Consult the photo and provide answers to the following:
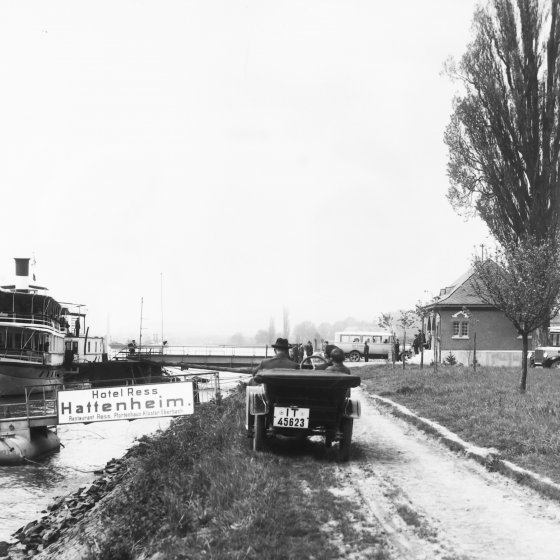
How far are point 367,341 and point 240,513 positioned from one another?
4811 centimetres

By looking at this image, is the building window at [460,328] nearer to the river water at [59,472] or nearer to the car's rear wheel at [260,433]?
the river water at [59,472]

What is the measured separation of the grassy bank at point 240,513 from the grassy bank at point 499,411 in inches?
112

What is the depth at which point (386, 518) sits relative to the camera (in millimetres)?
6457

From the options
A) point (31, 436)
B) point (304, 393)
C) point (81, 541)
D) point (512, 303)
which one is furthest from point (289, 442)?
point (31, 436)

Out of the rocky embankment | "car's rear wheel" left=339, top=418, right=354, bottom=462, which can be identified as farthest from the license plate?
the rocky embankment

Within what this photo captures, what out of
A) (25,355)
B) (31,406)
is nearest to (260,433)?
(31,406)

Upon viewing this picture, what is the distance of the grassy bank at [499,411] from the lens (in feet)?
31.4

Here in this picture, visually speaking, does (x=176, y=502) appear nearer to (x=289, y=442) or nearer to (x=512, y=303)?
(x=289, y=442)

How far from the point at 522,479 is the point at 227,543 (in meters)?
4.47

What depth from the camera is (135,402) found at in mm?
17828

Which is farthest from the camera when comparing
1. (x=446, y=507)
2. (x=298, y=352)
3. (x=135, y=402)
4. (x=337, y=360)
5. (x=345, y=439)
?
(x=298, y=352)

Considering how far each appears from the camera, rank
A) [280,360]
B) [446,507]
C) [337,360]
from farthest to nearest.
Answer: [337,360]
[280,360]
[446,507]

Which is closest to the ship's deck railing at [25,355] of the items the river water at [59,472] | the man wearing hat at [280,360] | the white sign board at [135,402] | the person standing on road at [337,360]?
the river water at [59,472]

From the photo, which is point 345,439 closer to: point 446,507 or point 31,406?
point 446,507
